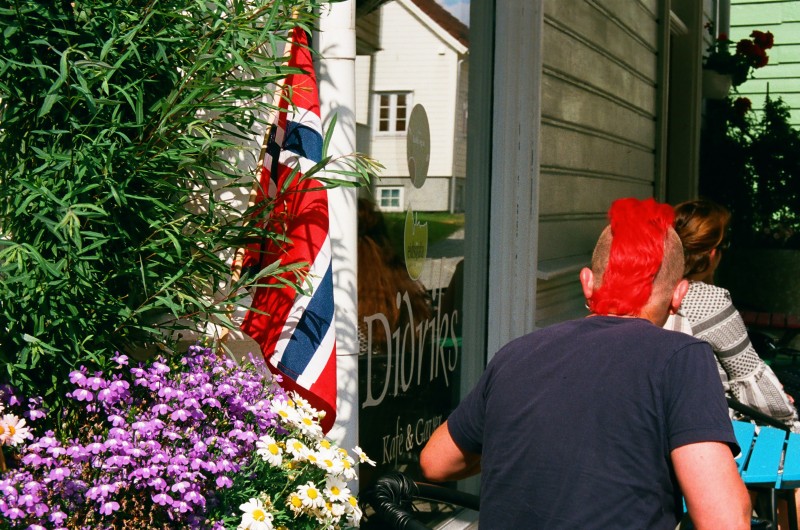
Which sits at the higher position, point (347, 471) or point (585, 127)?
point (585, 127)

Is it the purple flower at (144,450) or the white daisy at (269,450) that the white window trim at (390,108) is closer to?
the purple flower at (144,450)

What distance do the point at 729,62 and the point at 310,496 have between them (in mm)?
8463

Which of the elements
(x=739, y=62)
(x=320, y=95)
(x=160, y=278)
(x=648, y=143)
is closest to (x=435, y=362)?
(x=320, y=95)

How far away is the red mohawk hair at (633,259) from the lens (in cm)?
202

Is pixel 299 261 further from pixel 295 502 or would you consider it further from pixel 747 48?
pixel 747 48

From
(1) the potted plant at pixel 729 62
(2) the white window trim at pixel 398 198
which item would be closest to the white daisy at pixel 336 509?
(2) the white window trim at pixel 398 198

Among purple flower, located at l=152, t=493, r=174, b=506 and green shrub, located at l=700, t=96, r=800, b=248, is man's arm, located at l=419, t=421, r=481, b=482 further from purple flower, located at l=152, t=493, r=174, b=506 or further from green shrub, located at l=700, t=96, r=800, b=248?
green shrub, located at l=700, t=96, r=800, b=248

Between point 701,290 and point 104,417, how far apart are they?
8.13 feet

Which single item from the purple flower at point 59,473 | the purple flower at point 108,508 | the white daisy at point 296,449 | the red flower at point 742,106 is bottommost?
the purple flower at point 108,508

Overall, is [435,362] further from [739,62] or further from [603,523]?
[739,62]

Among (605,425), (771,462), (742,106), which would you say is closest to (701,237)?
(771,462)

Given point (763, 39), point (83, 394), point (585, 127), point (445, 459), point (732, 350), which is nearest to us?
point (83, 394)

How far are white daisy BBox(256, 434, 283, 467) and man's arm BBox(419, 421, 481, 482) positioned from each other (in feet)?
1.30

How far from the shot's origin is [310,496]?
197 centimetres
